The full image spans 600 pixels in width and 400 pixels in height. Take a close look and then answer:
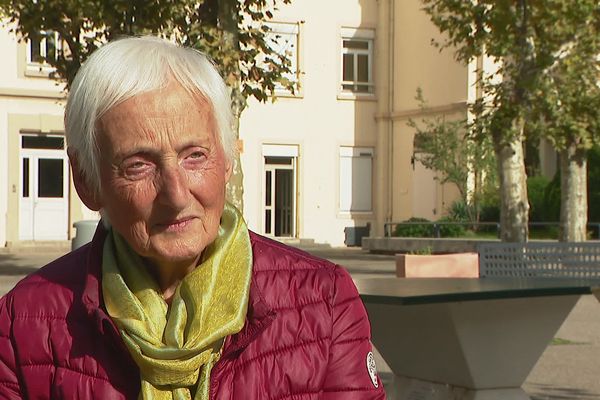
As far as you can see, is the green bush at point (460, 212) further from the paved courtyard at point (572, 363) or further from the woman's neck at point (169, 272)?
the woman's neck at point (169, 272)

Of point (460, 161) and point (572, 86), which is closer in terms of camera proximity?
point (572, 86)

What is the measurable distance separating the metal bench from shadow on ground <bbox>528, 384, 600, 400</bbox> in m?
0.89

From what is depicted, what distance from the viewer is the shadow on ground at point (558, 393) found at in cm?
1030

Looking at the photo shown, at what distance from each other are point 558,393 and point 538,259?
1074mm

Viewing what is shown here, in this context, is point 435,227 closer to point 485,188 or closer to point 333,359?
point 485,188

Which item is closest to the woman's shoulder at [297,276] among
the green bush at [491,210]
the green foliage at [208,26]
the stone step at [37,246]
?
the green foliage at [208,26]

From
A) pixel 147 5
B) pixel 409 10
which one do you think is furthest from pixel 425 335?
pixel 409 10

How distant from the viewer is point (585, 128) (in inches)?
951

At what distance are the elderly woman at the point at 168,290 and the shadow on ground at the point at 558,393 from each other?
7984 mm

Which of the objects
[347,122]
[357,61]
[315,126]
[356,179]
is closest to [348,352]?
[315,126]

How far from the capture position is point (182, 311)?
2477mm

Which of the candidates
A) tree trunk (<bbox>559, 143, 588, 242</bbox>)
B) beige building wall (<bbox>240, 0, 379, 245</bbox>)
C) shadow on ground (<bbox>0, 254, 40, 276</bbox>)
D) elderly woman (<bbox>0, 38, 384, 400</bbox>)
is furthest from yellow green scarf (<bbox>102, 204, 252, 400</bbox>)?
beige building wall (<bbox>240, 0, 379, 245</bbox>)

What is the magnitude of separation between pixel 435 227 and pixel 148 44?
34882 millimetres

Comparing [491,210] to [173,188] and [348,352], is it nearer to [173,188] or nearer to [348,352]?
[348,352]
